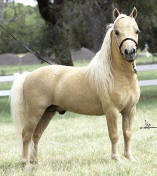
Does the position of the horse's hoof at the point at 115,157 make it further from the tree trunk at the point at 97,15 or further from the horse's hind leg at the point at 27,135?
the tree trunk at the point at 97,15

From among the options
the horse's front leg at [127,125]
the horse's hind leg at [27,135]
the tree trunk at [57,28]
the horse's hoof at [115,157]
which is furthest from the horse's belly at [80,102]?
the tree trunk at [57,28]

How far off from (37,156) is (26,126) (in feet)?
1.73

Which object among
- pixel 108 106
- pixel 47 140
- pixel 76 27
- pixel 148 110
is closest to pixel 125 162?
pixel 108 106

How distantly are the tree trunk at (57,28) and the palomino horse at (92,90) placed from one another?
826 centimetres

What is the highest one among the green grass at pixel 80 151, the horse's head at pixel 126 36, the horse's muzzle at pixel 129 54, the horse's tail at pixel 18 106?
the horse's head at pixel 126 36

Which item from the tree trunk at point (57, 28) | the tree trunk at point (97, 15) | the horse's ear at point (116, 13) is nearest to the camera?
the horse's ear at point (116, 13)

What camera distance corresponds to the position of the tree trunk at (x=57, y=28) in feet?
45.3

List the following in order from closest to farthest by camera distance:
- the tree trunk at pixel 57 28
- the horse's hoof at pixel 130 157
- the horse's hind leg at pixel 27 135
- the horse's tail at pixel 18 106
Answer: the horse's hoof at pixel 130 157
the horse's hind leg at pixel 27 135
the horse's tail at pixel 18 106
the tree trunk at pixel 57 28

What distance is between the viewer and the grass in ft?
15.4

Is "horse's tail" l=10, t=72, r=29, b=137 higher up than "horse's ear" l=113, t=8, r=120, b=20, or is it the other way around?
"horse's ear" l=113, t=8, r=120, b=20

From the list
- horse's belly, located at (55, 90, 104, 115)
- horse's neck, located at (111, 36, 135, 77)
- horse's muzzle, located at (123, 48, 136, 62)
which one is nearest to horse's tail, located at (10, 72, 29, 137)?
horse's belly, located at (55, 90, 104, 115)

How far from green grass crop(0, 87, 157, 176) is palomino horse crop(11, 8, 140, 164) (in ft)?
1.04

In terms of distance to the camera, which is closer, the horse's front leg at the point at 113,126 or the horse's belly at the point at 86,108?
the horse's front leg at the point at 113,126

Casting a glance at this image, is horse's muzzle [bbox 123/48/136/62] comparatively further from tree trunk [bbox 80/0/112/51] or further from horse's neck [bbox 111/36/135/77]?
tree trunk [bbox 80/0/112/51]
